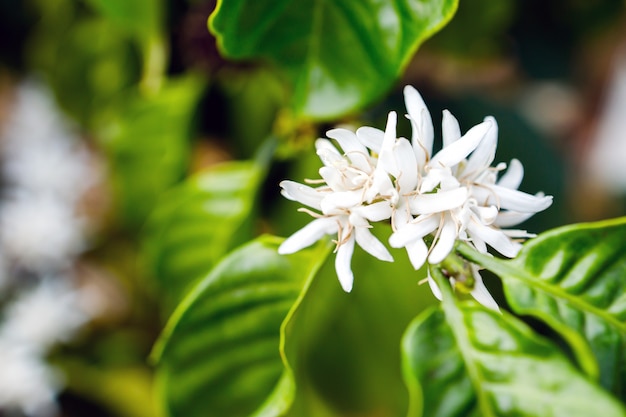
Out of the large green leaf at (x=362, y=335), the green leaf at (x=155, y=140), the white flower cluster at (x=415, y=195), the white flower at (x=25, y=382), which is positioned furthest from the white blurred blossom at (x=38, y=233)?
the white flower cluster at (x=415, y=195)

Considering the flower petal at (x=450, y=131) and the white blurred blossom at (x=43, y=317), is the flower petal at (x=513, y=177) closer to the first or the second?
the flower petal at (x=450, y=131)

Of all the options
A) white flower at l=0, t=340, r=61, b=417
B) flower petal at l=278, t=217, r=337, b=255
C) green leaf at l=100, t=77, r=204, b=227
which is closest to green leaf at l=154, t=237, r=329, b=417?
flower petal at l=278, t=217, r=337, b=255

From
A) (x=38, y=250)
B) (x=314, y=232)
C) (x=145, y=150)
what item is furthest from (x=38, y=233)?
(x=314, y=232)

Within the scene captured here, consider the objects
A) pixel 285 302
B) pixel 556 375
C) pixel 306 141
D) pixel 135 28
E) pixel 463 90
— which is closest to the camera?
pixel 556 375

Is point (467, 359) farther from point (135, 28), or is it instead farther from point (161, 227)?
point (135, 28)

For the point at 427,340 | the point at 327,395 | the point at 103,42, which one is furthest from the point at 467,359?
the point at 103,42

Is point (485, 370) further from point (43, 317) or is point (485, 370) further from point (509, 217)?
point (43, 317)
